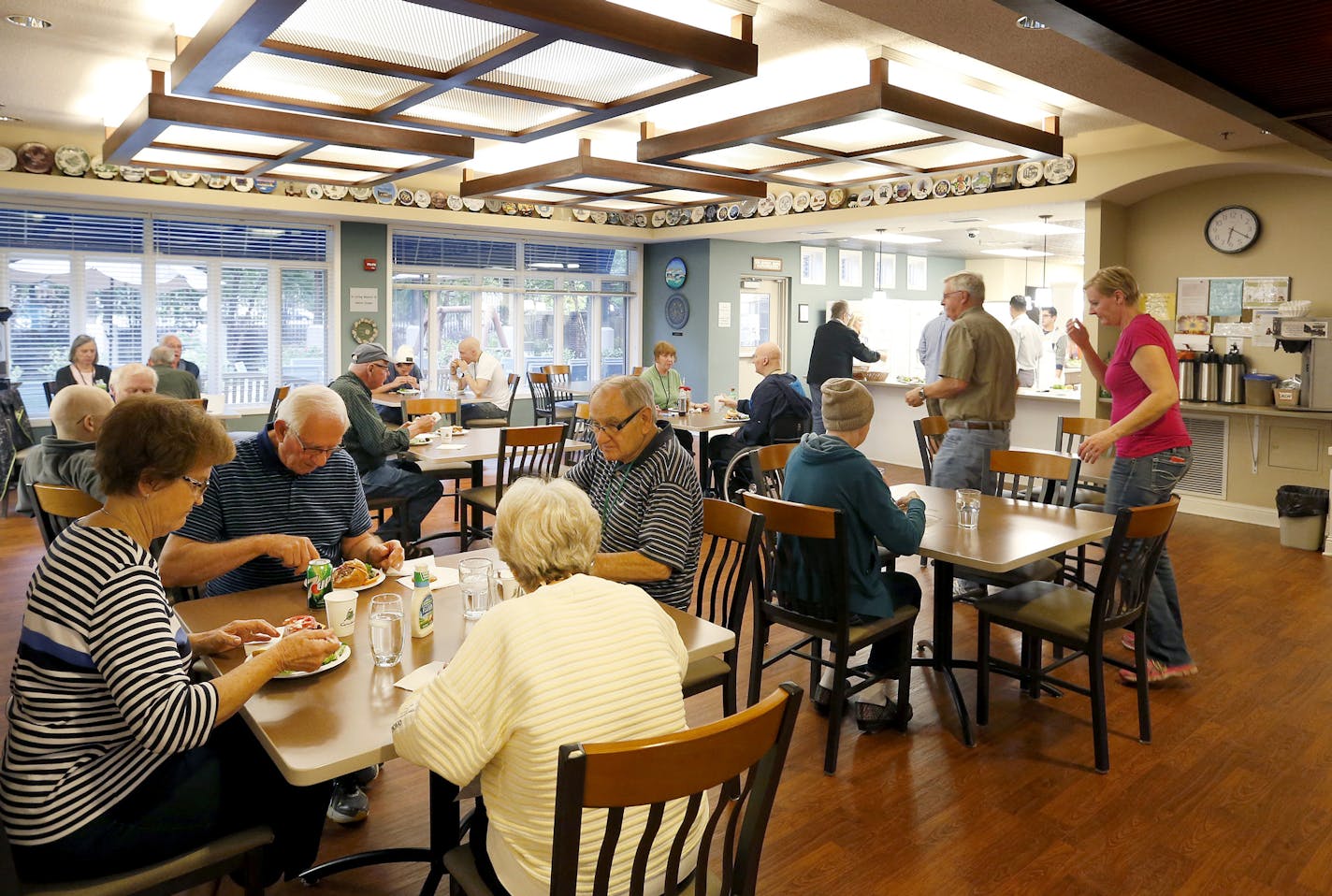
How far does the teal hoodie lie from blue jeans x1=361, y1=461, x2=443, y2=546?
2.51 metres

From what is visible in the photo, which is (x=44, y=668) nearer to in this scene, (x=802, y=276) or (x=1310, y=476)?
(x=1310, y=476)

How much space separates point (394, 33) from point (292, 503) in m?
2.17

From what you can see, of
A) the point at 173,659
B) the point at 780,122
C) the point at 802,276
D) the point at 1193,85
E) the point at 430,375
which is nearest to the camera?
the point at 173,659

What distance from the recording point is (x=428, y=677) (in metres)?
1.82

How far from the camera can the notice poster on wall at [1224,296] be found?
22.9 ft

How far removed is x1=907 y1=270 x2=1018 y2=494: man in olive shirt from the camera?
4.42m

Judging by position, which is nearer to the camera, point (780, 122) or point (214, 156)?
point (780, 122)

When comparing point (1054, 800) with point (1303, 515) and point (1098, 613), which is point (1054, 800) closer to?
point (1098, 613)

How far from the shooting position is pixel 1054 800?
2.83 meters

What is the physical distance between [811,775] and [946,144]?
181 inches

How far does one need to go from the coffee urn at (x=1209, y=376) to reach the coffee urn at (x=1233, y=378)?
0.11ft

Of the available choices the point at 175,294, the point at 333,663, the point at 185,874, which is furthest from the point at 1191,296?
the point at 175,294

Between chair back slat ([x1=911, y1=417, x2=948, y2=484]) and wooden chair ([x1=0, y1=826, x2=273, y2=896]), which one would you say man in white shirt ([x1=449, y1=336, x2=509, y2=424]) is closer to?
chair back slat ([x1=911, y1=417, x2=948, y2=484])

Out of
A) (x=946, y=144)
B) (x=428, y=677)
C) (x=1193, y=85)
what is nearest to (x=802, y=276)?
(x=946, y=144)
